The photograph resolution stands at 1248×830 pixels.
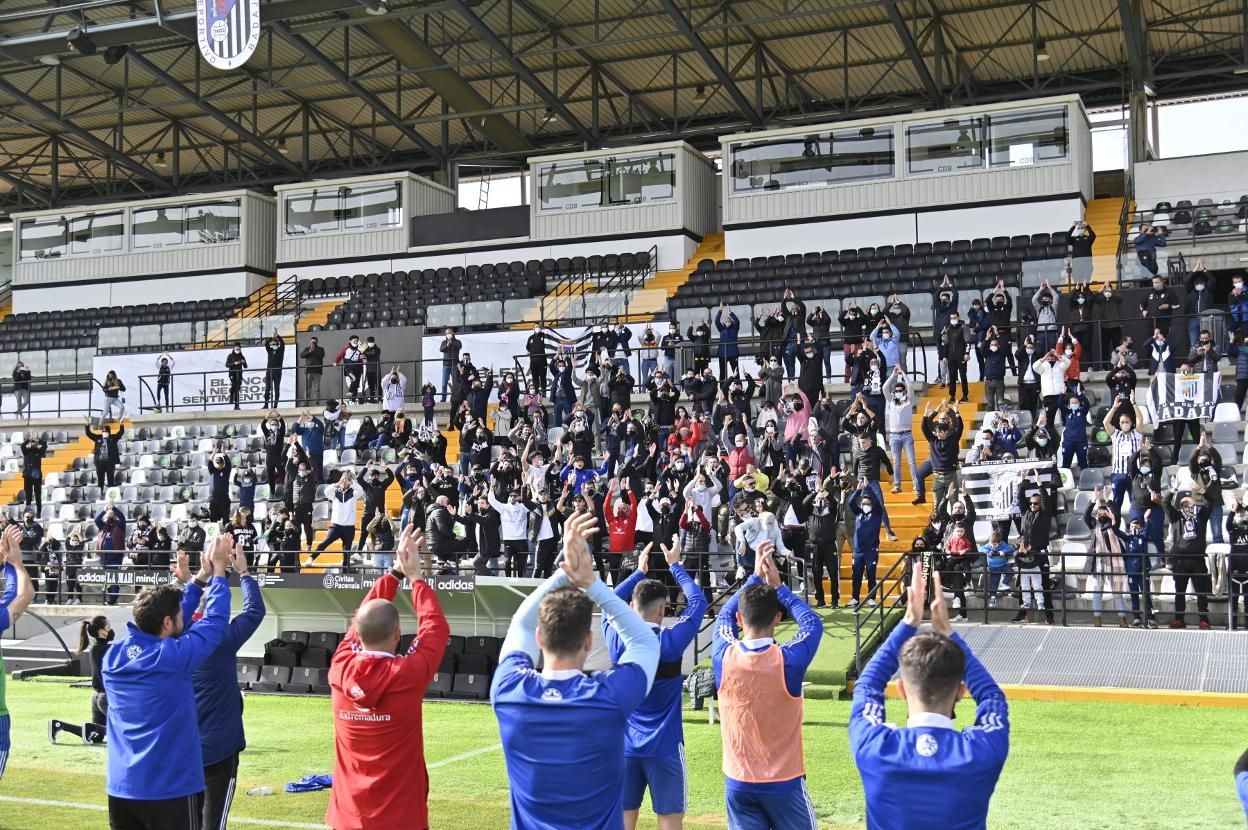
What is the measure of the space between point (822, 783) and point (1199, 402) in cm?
1263

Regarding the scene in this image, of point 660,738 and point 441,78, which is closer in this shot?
point 660,738

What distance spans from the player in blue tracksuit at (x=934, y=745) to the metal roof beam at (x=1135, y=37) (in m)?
30.0

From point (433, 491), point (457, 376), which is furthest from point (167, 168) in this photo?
point (433, 491)

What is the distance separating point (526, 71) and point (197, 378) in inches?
441

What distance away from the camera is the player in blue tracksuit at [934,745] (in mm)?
4117

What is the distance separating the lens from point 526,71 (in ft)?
114

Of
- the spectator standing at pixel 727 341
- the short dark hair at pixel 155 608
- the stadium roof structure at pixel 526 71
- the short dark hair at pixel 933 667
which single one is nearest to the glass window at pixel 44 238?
the stadium roof structure at pixel 526 71

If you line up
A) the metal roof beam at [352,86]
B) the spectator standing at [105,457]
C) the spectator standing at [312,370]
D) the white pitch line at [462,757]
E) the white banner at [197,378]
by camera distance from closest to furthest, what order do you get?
the white pitch line at [462,757] < the spectator standing at [105,457] < the spectator standing at [312,370] < the white banner at [197,378] < the metal roof beam at [352,86]

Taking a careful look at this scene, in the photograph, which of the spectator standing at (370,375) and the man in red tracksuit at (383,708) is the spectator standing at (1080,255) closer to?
the spectator standing at (370,375)

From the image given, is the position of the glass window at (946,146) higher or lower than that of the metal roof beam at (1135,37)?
lower

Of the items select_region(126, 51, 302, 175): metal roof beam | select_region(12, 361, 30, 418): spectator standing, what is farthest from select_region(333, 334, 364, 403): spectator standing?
select_region(126, 51, 302, 175): metal roof beam

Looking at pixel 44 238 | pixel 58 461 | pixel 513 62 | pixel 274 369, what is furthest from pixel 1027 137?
pixel 44 238

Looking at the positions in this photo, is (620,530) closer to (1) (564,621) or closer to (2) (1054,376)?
(2) (1054,376)

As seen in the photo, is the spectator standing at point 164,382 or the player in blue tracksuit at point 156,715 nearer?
the player in blue tracksuit at point 156,715
